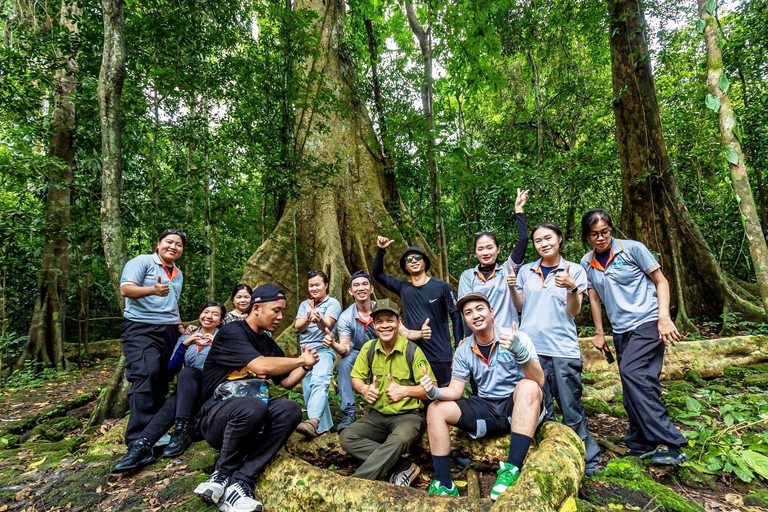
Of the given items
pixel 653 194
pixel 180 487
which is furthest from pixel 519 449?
pixel 653 194

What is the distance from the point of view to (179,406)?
3.81 m

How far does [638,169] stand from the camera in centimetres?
750

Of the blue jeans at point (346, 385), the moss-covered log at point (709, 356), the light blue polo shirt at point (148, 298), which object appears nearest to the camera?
the light blue polo shirt at point (148, 298)

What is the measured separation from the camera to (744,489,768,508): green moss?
2629 millimetres

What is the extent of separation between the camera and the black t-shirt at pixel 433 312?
4.07 m

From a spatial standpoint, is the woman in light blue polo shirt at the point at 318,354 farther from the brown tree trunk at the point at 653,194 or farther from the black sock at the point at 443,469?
the brown tree trunk at the point at 653,194

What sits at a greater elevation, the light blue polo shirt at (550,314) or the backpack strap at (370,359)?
the light blue polo shirt at (550,314)

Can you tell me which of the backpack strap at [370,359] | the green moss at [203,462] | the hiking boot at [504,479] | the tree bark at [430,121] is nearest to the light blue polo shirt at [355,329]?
the backpack strap at [370,359]

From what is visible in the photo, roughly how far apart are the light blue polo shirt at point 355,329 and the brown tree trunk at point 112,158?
2.89 meters

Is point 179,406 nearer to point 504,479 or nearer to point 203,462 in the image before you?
point 203,462

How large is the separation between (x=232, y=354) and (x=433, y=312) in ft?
7.24

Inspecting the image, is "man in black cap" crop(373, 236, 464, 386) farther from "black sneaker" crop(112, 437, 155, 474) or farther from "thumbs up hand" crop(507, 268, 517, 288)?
"black sneaker" crop(112, 437, 155, 474)

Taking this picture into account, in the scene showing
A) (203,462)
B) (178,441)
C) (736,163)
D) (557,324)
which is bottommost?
(203,462)

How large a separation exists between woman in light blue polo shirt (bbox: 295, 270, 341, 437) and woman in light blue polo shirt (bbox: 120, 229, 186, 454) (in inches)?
59.0
